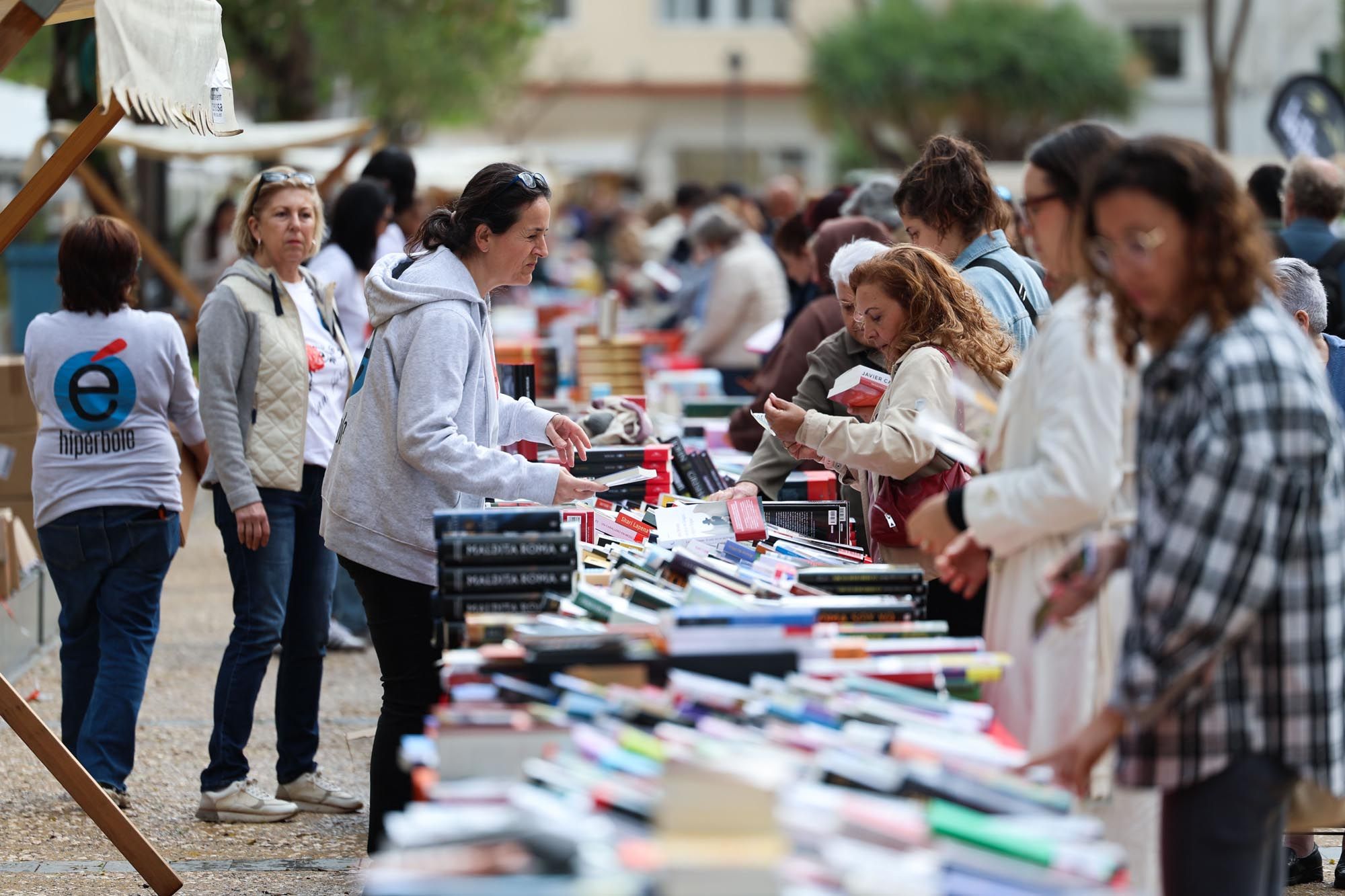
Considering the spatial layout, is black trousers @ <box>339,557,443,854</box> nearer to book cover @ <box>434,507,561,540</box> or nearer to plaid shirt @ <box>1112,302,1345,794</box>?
book cover @ <box>434,507,561,540</box>

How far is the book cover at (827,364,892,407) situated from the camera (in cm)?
452

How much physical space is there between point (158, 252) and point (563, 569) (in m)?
10.5

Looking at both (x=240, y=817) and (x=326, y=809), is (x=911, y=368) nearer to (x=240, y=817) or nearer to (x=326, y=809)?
(x=326, y=809)

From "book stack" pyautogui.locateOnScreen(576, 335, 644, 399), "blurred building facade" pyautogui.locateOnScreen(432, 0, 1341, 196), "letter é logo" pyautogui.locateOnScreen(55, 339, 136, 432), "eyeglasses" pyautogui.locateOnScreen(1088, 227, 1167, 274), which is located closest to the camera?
"eyeglasses" pyautogui.locateOnScreen(1088, 227, 1167, 274)

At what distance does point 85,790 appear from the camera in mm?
4375

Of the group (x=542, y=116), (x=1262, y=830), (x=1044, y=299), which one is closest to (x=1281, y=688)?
(x=1262, y=830)

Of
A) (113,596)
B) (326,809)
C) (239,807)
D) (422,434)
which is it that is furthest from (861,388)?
(113,596)

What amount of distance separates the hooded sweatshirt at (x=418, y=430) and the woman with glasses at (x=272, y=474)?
1011 mm

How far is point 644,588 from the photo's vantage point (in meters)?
3.39

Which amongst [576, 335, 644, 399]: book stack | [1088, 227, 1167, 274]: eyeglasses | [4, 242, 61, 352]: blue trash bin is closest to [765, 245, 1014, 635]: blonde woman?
[1088, 227, 1167, 274]: eyeglasses

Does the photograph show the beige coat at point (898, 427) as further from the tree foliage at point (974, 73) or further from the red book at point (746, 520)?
the tree foliage at point (974, 73)

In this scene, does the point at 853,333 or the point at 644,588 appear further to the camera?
the point at 853,333

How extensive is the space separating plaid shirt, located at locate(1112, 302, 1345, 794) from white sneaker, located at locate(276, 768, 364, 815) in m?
3.42

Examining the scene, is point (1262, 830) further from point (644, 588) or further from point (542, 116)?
point (542, 116)
